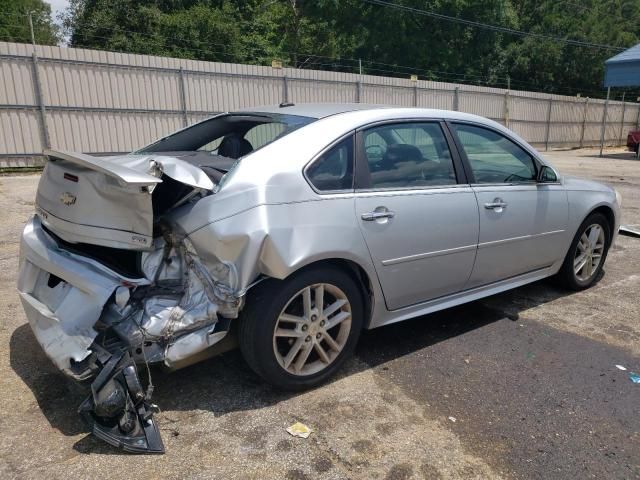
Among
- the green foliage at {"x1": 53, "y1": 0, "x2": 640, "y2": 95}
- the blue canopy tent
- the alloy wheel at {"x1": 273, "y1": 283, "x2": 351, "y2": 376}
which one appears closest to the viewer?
the alloy wheel at {"x1": 273, "y1": 283, "x2": 351, "y2": 376}

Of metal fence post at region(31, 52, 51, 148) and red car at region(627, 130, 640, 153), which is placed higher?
metal fence post at region(31, 52, 51, 148)

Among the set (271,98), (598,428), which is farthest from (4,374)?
(271,98)

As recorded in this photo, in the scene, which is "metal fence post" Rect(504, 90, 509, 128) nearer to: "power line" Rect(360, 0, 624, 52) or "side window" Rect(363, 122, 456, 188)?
"power line" Rect(360, 0, 624, 52)

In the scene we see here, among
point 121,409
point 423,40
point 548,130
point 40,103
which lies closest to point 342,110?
point 121,409

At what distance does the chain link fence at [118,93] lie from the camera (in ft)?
38.6

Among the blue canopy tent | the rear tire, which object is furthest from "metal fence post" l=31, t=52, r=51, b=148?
the blue canopy tent

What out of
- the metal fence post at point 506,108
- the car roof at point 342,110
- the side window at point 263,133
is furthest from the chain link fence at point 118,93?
the side window at point 263,133

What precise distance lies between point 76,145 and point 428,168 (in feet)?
37.4

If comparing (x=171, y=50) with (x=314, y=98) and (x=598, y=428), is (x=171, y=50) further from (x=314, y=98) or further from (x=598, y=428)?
(x=598, y=428)

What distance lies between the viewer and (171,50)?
25.7 meters

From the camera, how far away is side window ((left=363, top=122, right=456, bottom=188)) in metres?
3.22

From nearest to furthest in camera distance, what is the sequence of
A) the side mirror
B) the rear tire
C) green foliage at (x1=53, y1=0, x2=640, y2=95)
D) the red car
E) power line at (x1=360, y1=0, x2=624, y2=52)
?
the side mirror → the rear tire → the red car → power line at (x1=360, y1=0, x2=624, y2=52) → green foliage at (x1=53, y1=0, x2=640, y2=95)

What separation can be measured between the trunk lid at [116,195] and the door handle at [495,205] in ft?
6.54

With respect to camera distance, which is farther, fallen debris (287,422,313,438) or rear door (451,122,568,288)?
rear door (451,122,568,288)
